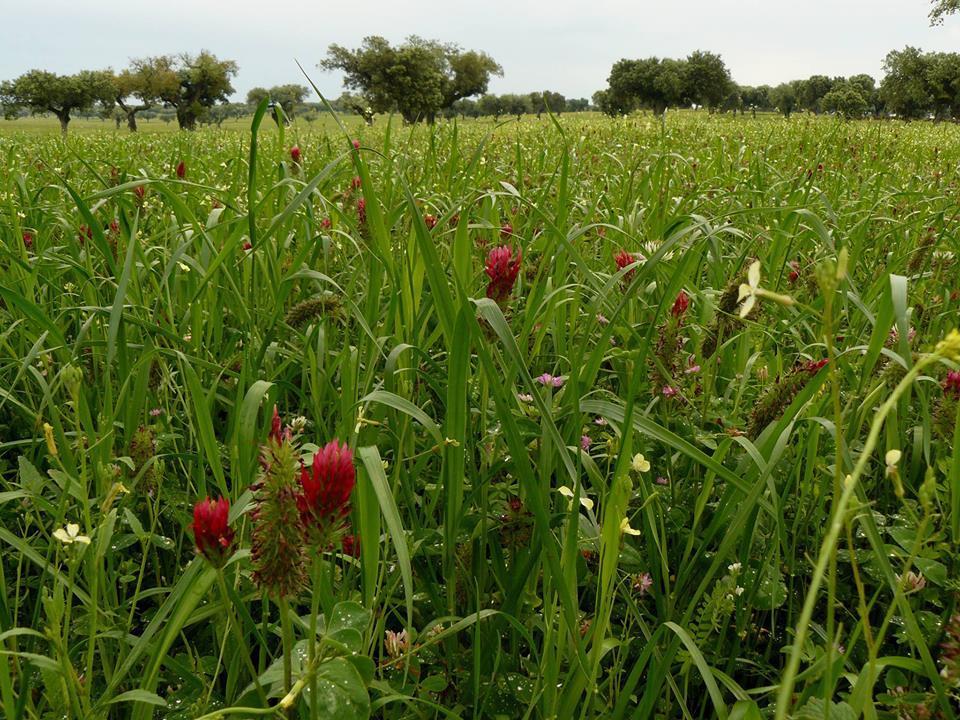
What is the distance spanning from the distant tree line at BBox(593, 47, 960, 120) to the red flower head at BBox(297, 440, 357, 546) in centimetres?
5928

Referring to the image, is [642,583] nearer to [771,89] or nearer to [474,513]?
[474,513]

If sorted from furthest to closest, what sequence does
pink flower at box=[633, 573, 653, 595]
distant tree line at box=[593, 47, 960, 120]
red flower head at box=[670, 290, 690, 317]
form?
distant tree line at box=[593, 47, 960, 120]
red flower head at box=[670, 290, 690, 317]
pink flower at box=[633, 573, 653, 595]

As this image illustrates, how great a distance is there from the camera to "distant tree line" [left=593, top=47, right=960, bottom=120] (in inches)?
2491

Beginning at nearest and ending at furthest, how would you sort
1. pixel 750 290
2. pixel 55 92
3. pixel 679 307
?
1. pixel 750 290
2. pixel 679 307
3. pixel 55 92

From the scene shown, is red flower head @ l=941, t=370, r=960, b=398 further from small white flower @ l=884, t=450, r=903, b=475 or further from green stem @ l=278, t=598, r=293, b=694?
green stem @ l=278, t=598, r=293, b=694

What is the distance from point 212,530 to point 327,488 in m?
0.16

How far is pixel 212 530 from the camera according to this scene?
885 millimetres

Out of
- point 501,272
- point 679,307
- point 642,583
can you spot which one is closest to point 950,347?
point 642,583

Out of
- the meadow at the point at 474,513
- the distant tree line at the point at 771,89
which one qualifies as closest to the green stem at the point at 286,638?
the meadow at the point at 474,513

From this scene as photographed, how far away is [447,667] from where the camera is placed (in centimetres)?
131

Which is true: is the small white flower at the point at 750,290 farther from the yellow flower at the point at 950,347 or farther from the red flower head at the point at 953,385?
the red flower head at the point at 953,385

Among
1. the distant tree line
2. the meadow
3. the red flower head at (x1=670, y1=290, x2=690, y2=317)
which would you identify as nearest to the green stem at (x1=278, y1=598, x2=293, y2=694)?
the meadow

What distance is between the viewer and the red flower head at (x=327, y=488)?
84cm

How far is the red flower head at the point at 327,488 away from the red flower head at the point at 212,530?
0.34 ft
